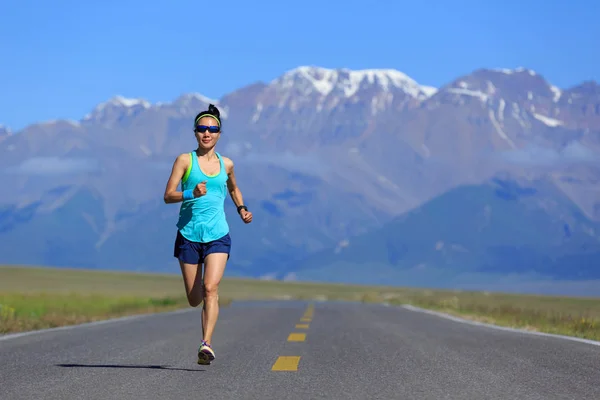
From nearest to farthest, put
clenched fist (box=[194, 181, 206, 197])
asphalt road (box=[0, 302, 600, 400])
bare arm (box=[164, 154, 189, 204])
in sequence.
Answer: asphalt road (box=[0, 302, 600, 400]), clenched fist (box=[194, 181, 206, 197]), bare arm (box=[164, 154, 189, 204])

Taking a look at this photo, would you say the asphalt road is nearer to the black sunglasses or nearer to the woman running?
the woman running

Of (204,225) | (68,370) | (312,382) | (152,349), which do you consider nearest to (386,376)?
(312,382)

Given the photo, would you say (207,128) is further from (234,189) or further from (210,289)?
(210,289)

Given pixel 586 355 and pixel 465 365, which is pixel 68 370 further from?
pixel 586 355

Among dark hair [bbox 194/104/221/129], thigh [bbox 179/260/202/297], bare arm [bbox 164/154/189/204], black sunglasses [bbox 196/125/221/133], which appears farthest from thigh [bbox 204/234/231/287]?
dark hair [bbox 194/104/221/129]

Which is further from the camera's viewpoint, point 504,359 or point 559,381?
point 504,359

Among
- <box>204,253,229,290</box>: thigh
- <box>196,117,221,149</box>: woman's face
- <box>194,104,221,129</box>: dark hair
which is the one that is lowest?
<box>204,253,229,290</box>: thigh

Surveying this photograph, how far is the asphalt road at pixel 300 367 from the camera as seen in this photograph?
29.0 feet

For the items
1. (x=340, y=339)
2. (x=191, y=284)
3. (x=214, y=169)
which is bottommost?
(x=340, y=339)

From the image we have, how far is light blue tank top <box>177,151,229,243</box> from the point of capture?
10664mm

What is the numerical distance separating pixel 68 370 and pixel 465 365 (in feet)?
13.0

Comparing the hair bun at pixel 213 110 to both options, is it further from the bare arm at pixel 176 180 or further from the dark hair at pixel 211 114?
the bare arm at pixel 176 180

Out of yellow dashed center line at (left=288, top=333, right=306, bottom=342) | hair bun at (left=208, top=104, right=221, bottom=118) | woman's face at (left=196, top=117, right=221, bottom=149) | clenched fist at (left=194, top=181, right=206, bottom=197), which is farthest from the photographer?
yellow dashed center line at (left=288, top=333, right=306, bottom=342)

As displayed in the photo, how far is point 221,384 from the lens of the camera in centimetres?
932
